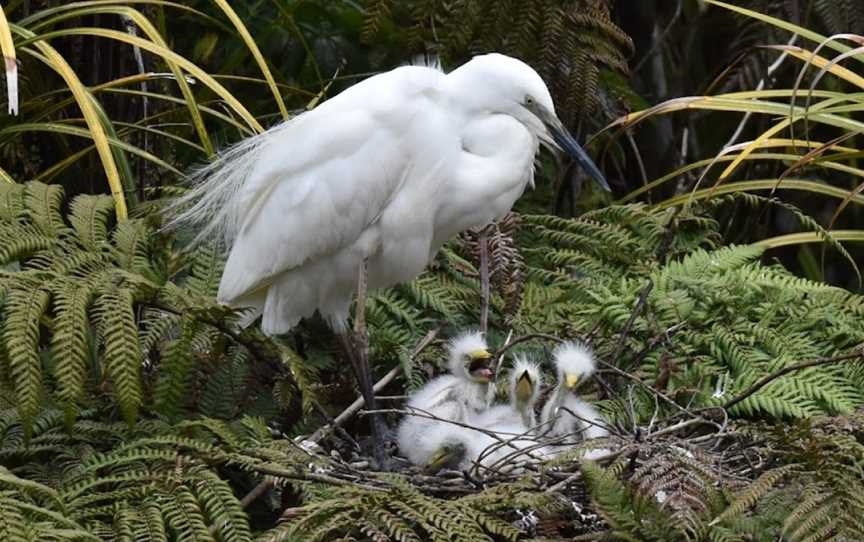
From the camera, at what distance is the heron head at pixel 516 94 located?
8.96 ft

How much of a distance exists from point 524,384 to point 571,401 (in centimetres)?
9

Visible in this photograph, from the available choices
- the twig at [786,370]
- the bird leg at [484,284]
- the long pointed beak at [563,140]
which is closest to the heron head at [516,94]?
the long pointed beak at [563,140]

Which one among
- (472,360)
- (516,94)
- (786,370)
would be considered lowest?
(472,360)

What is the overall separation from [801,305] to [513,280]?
570 mm

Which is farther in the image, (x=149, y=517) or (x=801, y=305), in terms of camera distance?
(x=801, y=305)

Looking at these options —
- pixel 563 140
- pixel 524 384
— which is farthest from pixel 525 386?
pixel 563 140

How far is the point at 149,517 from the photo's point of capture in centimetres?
212

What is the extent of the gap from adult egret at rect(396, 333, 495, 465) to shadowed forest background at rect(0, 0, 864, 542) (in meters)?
0.07

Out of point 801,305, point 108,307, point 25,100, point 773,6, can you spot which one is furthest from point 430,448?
point 773,6

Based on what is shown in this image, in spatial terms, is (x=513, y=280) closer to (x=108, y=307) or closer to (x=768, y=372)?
(x=768, y=372)

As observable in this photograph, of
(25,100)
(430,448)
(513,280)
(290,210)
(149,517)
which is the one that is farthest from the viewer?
(25,100)

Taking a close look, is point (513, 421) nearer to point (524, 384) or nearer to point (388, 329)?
point (524, 384)

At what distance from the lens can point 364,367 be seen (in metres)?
2.80

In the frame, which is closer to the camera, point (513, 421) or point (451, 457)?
point (451, 457)
